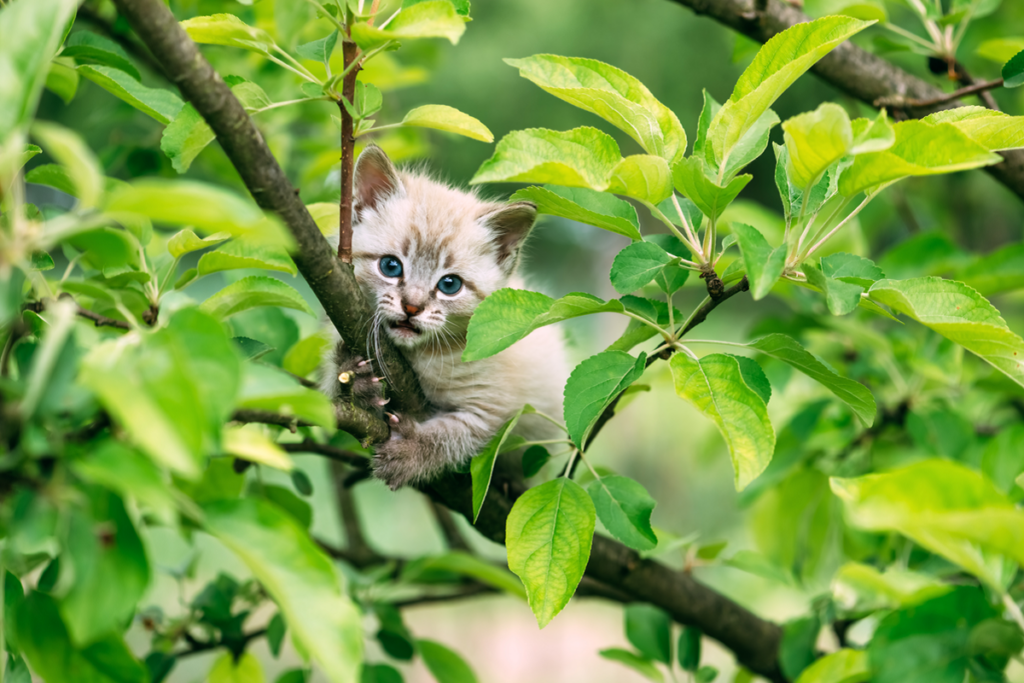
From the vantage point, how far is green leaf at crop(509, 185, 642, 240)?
1297 millimetres

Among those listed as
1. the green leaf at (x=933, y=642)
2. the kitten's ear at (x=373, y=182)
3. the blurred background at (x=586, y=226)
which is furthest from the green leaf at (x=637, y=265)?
the blurred background at (x=586, y=226)

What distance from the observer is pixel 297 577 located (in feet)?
2.85

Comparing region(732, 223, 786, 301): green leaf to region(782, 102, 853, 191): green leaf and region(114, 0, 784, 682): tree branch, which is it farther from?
region(114, 0, 784, 682): tree branch

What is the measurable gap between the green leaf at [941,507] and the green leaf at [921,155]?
0.42 meters

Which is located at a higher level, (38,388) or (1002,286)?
(38,388)

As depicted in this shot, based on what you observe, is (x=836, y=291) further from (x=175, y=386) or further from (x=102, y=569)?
(x=102, y=569)

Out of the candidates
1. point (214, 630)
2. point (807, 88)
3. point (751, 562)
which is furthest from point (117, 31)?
point (807, 88)

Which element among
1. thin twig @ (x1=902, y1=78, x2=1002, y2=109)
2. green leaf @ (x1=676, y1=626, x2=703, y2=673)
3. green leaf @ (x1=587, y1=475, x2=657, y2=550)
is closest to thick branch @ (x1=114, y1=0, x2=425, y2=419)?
green leaf @ (x1=587, y1=475, x2=657, y2=550)

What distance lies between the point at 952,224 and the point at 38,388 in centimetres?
428

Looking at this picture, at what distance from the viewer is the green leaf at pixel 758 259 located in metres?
1.08

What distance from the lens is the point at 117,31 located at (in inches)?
98.4

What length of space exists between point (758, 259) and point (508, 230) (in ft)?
4.87

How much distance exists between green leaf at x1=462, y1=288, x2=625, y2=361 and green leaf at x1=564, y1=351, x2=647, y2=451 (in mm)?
90

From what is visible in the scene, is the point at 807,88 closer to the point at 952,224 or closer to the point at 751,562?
the point at 952,224
